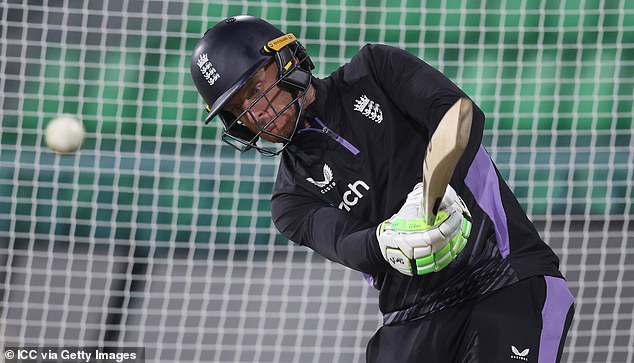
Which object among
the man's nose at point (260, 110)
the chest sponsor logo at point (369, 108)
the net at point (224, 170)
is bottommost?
the net at point (224, 170)

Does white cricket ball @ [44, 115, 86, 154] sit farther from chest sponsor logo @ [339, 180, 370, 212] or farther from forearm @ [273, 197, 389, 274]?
chest sponsor logo @ [339, 180, 370, 212]

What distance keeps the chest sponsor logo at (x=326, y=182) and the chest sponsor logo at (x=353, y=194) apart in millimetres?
38

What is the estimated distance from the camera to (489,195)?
1.79 metres

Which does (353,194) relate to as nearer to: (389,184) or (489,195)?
(389,184)

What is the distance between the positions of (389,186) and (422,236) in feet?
1.17

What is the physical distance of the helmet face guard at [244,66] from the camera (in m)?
1.83

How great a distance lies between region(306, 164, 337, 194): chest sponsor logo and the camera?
190 cm

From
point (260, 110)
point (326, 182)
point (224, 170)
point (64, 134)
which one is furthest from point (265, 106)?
point (64, 134)

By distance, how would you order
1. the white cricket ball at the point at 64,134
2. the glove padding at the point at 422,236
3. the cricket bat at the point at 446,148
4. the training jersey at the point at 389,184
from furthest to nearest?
the white cricket ball at the point at 64,134, the training jersey at the point at 389,184, the glove padding at the point at 422,236, the cricket bat at the point at 446,148

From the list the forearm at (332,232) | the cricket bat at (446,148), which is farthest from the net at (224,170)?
the cricket bat at (446,148)

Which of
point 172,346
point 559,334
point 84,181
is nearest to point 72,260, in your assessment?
point 84,181

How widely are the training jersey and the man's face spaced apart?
0.05 m

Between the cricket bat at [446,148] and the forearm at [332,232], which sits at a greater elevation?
the cricket bat at [446,148]

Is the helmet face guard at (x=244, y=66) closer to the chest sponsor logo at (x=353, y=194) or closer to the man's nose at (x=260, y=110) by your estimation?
the man's nose at (x=260, y=110)
